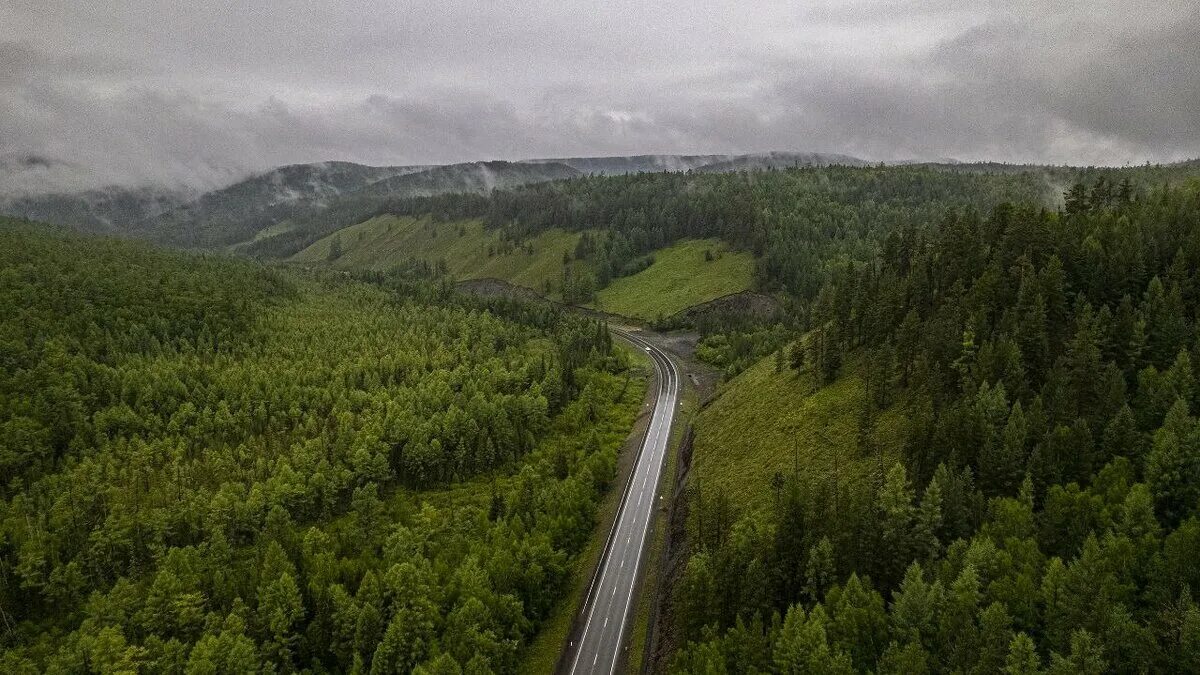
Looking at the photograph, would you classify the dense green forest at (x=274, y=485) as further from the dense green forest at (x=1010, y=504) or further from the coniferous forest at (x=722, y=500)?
the dense green forest at (x=1010, y=504)

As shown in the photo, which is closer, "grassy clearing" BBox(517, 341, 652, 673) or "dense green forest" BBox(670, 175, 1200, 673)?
"dense green forest" BBox(670, 175, 1200, 673)

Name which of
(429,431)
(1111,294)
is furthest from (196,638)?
(1111,294)

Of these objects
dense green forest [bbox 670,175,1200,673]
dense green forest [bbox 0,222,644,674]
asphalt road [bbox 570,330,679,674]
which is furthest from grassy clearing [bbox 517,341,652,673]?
dense green forest [bbox 670,175,1200,673]

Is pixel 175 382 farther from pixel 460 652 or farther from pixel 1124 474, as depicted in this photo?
pixel 1124 474

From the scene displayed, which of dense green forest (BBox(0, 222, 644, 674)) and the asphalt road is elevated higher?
dense green forest (BBox(0, 222, 644, 674))

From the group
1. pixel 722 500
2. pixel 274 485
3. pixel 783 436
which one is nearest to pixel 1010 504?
pixel 722 500

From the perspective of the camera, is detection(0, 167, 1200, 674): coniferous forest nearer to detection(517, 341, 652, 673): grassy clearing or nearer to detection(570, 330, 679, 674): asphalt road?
detection(517, 341, 652, 673): grassy clearing

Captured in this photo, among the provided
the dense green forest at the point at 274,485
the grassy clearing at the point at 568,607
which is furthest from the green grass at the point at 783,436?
the dense green forest at the point at 274,485

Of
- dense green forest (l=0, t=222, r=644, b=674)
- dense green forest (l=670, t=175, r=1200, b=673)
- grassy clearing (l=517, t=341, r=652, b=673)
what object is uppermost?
dense green forest (l=670, t=175, r=1200, b=673)
